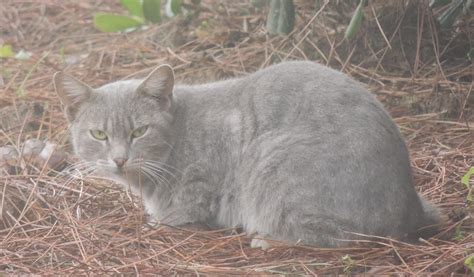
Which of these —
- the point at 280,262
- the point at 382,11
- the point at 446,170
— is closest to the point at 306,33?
the point at 382,11

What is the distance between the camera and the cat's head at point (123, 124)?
4.39 metres

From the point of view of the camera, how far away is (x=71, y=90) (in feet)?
14.9

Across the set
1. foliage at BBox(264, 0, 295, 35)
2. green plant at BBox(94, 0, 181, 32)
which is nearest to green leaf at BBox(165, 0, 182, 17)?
green plant at BBox(94, 0, 181, 32)

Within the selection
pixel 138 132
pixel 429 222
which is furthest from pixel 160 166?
pixel 429 222

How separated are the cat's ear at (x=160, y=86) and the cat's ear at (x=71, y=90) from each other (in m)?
0.32

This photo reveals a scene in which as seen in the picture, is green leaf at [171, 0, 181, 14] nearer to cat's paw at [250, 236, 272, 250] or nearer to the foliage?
the foliage

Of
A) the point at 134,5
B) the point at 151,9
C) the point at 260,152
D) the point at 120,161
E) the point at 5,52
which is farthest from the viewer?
the point at 5,52

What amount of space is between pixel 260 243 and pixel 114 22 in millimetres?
2494

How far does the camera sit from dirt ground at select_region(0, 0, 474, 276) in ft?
12.2

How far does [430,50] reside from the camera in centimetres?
575

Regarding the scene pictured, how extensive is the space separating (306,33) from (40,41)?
2.74 metres

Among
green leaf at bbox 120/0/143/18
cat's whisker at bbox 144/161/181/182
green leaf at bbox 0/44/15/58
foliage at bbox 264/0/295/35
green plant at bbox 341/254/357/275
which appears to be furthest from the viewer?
green leaf at bbox 0/44/15/58

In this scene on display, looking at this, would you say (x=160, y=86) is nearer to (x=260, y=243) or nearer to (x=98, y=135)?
(x=98, y=135)

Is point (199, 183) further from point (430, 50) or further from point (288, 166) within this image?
point (430, 50)
